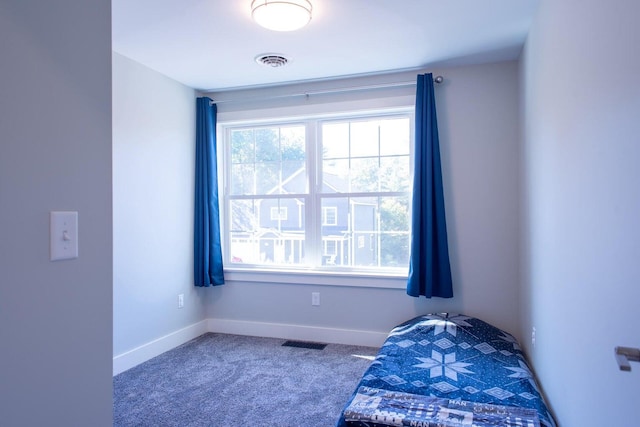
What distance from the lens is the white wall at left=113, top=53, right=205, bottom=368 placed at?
9.51ft

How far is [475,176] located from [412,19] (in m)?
1.35

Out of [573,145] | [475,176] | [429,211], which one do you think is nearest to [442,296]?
[429,211]

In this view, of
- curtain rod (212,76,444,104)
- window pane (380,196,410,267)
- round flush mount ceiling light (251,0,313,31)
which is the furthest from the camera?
window pane (380,196,410,267)

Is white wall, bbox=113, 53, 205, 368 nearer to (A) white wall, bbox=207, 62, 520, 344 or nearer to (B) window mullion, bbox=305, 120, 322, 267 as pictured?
(B) window mullion, bbox=305, 120, 322, 267

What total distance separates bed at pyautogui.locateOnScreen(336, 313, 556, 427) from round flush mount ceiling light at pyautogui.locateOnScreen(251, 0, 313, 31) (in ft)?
6.87

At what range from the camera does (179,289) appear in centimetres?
352

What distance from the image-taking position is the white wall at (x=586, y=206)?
111 centimetres

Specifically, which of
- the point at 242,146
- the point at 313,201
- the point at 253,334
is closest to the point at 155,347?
the point at 253,334

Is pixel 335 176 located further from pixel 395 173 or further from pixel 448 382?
pixel 448 382

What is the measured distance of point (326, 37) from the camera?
8.70 ft

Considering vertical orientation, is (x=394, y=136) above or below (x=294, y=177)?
above

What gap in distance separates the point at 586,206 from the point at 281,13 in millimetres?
1766
